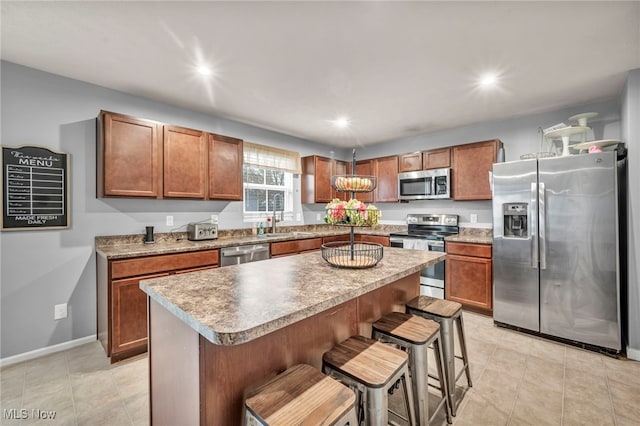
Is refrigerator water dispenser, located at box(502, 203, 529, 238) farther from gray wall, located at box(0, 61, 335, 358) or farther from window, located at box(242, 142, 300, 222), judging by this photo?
gray wall, located at box(0, 61, 335, 358)

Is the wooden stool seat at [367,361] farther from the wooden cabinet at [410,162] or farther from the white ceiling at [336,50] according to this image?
the wooden cabinet at [410,162]

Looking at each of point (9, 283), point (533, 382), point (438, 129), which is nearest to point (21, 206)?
point (9, 283)

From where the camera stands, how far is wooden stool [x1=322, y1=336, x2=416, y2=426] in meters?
1.10

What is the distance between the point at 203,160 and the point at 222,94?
0.78 m

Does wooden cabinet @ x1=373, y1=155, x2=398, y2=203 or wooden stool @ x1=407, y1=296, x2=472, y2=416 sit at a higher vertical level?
wooden cabinet @ x1=373, y1=155, x2=398, y2=203

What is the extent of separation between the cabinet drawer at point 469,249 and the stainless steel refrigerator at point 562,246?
0.65 ft

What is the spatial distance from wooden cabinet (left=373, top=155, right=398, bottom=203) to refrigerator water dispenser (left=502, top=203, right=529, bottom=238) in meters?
1.80

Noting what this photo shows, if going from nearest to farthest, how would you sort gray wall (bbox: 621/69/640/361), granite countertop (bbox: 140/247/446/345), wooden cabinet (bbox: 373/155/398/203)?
1. granite countertop (bbox: 140/247/446/345)
2. gray wall (bbox: 621/69/640/361)
3. wooden cabinet (bbox: 373/155/398/203)

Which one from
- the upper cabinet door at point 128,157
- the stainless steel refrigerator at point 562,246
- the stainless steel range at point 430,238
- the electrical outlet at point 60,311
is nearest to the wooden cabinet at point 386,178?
the stainless steel range at point 430,238

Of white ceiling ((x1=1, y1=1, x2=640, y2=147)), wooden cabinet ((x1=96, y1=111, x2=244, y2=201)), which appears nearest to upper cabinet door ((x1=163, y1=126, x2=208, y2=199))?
wooden cabinet ((x1=96, y1=111, x2=244, y2=201))

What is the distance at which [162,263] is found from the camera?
2572mm

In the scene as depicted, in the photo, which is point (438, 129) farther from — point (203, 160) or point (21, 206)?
point (21, 206)

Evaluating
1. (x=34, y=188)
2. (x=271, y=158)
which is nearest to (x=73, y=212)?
(x=34, y=188)

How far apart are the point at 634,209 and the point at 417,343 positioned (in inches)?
102
